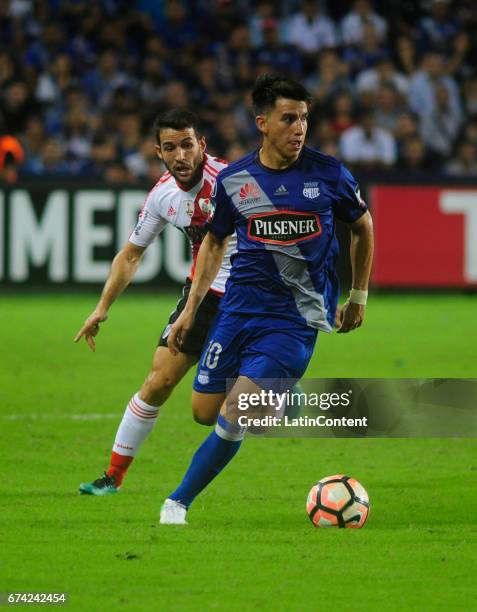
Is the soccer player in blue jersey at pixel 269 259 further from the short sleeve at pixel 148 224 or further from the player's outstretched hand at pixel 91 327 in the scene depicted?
the short sleeve at pixel 148 224

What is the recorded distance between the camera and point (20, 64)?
1905cm

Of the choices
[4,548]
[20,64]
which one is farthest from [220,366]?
[20,64]

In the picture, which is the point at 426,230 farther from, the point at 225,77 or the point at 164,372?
the point at 164,372

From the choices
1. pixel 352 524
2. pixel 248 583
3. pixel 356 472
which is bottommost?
pixel 356 472

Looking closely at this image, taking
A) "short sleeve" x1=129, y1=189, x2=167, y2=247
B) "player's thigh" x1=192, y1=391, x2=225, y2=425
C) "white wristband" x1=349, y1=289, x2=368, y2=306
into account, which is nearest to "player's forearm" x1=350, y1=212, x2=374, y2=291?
"white wristband" x1=349, y1=289, x2=368, y2=306

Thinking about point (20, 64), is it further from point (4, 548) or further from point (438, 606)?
point (438, 606)

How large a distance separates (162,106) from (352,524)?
13288 millimetres

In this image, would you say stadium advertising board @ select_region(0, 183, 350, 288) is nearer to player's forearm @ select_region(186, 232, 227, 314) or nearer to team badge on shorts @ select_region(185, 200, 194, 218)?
team badge on shorts @ select_region(185, 200, 194, 218)

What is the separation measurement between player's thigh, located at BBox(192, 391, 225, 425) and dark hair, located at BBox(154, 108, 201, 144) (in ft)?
4.55

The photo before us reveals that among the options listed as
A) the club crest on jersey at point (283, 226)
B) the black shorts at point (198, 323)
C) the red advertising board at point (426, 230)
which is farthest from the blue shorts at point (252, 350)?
the red advertising board at point (426, 230)

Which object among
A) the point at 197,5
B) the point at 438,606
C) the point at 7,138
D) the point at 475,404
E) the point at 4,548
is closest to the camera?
the point at 438,606

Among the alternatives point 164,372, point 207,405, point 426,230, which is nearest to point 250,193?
point 207,405

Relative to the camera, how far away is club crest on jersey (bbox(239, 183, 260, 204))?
6332 millimetres

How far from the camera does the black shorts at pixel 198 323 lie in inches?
285
